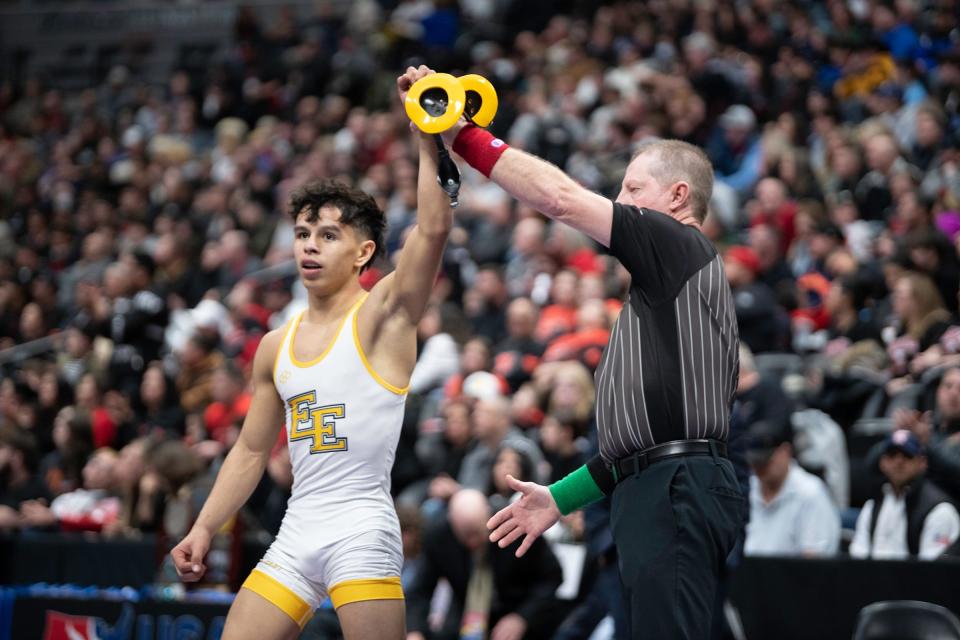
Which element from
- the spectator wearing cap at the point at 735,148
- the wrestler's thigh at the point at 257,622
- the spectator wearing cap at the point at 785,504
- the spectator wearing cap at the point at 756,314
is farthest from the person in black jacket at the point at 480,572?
the spectator wearing cap at the point at 735,148

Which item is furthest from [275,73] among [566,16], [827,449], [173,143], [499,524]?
[499,524]

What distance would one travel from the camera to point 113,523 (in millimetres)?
11047

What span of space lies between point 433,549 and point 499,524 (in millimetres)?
3203

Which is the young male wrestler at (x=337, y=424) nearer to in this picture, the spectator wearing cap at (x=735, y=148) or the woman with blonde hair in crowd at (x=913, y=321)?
the woman with blonde hair in crowd at (x=913, y=321)

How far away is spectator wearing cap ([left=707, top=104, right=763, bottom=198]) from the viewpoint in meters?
13.2

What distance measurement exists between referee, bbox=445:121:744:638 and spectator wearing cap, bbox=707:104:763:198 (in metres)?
9.31

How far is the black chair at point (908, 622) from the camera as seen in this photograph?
6430 millimetres

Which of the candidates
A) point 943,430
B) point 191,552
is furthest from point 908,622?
point 191,552

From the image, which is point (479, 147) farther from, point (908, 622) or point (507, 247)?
point (507, 247)

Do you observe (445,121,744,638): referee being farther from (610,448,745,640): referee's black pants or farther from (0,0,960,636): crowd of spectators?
(0,0,960,636): crowd of spectators

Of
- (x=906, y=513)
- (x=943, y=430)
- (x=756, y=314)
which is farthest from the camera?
(x=756, y=314)

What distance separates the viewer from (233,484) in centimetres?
504

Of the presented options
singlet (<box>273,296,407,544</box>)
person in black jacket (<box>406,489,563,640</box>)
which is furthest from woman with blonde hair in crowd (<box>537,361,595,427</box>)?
singlet (<box>273,296,407,544</box>)

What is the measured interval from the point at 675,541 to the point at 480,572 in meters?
3.72
